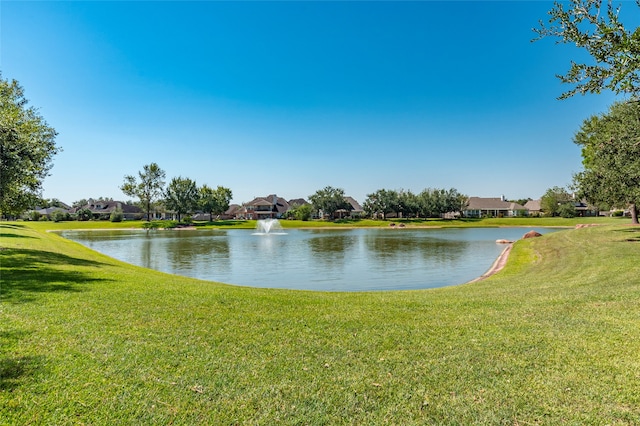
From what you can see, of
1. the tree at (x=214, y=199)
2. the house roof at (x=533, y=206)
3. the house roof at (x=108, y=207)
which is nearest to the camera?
the tree at (x=214, y=199)

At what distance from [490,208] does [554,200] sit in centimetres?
2336

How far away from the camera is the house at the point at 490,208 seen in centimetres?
11719

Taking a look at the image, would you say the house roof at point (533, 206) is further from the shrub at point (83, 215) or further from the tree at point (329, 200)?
the shrub at point (83, 215)

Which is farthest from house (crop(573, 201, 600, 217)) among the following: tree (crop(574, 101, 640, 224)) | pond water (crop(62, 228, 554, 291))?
pond water (crop(62, 228, 554, 291))

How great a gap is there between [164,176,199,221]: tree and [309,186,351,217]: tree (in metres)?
32.1

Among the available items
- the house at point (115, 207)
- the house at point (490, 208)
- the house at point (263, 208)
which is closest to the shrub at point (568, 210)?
the house at point (490, 208)

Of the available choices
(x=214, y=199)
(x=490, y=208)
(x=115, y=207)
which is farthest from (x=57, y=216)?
(x=490, y=208)

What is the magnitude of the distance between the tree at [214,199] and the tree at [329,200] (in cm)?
2451

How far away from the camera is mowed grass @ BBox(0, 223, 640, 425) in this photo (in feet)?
12.5

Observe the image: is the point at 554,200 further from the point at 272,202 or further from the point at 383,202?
the point at 272,202

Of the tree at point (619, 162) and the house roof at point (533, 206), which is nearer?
the tree at point (619, 162)

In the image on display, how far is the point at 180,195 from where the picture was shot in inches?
3578

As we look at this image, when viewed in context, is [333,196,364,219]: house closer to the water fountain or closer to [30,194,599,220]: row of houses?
[30,194,599,220]: row of houses

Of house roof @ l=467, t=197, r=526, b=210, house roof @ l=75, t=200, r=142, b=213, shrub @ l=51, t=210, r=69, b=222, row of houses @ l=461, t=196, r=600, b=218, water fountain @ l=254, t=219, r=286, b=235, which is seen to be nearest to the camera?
water fountain @ l=254, t=219, r=286, b=235
